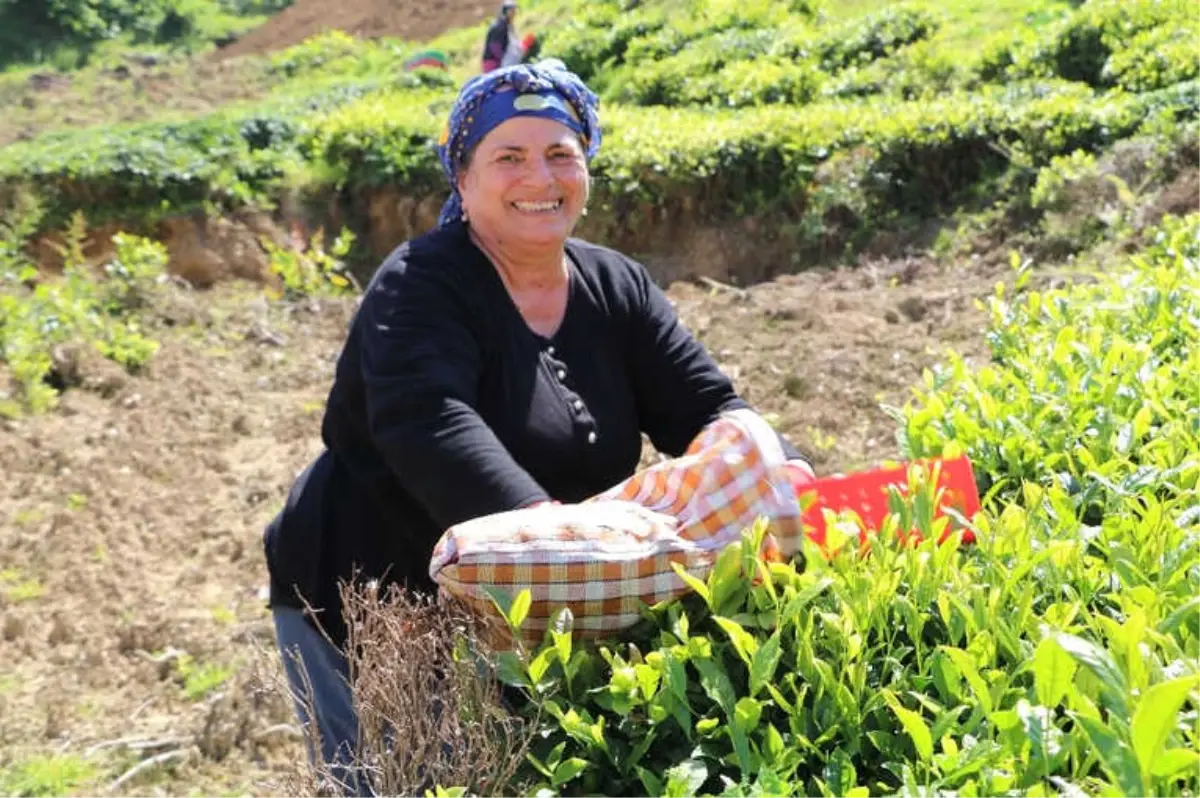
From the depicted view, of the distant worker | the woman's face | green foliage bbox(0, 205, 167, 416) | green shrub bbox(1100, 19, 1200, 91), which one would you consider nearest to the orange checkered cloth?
the woman's face

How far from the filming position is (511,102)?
2338 millimetres

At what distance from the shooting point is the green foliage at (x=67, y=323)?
6.95 meters

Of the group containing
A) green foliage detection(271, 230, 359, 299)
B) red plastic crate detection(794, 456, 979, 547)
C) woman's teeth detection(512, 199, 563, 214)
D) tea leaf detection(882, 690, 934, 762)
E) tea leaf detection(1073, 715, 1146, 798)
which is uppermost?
woman's teeth detection(512, 199, 563, 214)

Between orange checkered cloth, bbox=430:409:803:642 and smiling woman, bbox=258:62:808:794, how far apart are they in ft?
1.14

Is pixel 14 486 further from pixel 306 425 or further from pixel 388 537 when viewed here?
pixel 388 537

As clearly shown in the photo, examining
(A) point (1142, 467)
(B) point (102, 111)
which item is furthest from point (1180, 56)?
(B) point (102, 111)

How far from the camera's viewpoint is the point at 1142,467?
2.11m

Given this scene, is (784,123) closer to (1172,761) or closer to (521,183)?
(521,183)

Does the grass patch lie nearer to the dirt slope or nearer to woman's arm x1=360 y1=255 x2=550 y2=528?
woman's arm x1=360 y1=255 x2=550 y2=528

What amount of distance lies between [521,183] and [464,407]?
50 cm

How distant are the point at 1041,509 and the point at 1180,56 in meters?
8.26

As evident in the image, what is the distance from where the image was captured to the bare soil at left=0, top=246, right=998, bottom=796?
13.8 ft

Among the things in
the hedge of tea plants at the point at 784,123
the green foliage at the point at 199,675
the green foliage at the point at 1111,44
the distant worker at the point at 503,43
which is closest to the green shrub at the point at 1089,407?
the green foliage at the point at 199,675

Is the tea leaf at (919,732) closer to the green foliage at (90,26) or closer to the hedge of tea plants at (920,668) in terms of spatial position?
the hedge of tea plants at (920,668)
